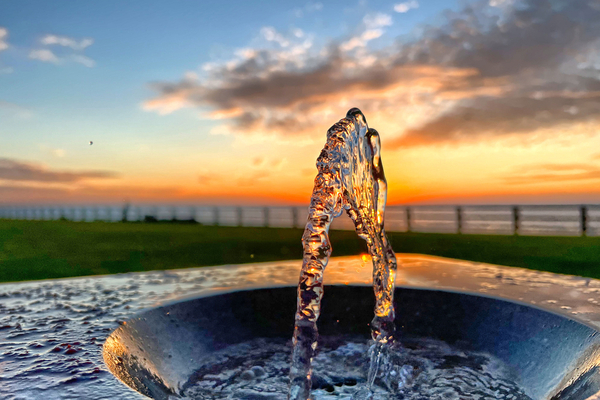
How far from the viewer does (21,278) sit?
9164 mm

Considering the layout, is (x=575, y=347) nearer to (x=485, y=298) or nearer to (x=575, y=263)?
(x=485, y=298)

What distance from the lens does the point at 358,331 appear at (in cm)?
441

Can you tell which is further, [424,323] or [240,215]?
[240,215]

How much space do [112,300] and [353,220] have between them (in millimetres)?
2143

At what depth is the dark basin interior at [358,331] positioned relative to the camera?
116 inches

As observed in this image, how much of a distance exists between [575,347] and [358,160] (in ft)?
7.14

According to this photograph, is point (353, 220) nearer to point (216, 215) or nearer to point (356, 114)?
point (356, 114)

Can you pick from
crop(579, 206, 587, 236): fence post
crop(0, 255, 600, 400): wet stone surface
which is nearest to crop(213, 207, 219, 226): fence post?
crop(579, 206, 587, 236): fence post

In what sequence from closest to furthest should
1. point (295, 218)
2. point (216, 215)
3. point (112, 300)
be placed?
point (112, 300) → point (295, 218) → point (216, 215)

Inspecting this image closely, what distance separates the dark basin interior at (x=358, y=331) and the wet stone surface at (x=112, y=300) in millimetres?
115

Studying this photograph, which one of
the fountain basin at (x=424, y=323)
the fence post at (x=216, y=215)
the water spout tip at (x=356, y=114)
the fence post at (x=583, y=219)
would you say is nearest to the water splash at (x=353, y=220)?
the water spout tip at (x=356, y=114)

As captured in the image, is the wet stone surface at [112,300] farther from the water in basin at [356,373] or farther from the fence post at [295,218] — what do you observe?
the fence post at [295,218]

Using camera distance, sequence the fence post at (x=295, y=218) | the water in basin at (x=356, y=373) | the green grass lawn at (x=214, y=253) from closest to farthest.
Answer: the water in basin at (x=356, y=373) → the green grass lawn at (x=214, y=253) → the fence post at (x=295, y=218)

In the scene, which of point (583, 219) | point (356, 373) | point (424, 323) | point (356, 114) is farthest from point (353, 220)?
point (583, 219)
